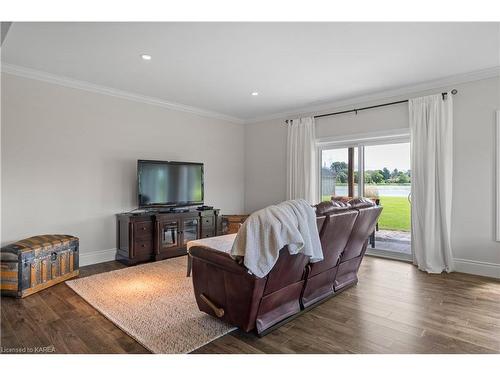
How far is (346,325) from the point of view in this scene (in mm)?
2453

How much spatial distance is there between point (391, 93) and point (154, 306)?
4421 millimetres

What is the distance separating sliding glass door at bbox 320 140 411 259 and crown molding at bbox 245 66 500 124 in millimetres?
726

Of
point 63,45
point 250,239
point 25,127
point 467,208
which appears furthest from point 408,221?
point 25,127

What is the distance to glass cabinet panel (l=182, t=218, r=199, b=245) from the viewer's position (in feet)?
16.0

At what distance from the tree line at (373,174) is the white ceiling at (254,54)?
4.35 ft

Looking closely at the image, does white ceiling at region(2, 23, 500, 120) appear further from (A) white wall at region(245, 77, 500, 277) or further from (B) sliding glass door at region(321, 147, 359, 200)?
(B) sliding glass door at region(321, 147, 359, 200)

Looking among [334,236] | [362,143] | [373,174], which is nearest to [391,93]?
[362,143]

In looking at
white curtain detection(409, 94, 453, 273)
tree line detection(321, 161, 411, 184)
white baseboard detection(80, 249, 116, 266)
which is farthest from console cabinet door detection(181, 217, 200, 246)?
white curtain detection(409, 94, 453, 273)

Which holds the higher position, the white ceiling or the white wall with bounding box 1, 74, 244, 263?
the white ceiling

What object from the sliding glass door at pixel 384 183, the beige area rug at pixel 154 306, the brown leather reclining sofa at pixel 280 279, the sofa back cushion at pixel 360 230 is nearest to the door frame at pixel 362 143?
the sliding glass door at pixel 384 183

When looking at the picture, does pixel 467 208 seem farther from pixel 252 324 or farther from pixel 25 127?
pixel 25 127

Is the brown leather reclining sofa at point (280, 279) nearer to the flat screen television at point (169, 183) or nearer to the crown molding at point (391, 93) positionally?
the crown molding at point (391, 93)

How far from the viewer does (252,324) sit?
224 cm

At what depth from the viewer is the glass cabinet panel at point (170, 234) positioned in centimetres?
457
